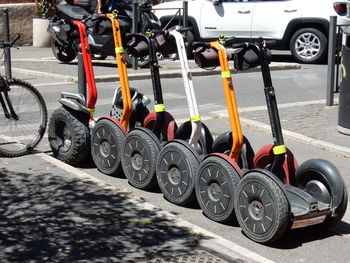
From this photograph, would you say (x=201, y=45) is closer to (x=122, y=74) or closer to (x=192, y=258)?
(x=122, y=74)

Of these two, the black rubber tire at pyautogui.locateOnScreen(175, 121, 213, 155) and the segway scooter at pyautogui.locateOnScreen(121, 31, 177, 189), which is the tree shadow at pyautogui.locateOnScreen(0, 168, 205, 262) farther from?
the black rubber tire at pyautogui.locateOnScreen(175, 121, 213, 155)

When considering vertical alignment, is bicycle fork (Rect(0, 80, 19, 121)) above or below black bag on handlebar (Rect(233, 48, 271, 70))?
below

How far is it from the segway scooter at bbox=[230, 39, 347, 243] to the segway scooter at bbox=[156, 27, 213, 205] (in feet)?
2.01

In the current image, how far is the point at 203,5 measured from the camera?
18016 millimetres

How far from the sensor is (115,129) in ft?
22.9

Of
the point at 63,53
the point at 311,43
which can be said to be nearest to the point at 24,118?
the point at 63,53

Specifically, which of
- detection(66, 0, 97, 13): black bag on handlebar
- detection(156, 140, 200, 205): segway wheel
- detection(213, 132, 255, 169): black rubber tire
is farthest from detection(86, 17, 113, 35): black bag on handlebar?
detection(66, 0, 97, 13): black bag on handlebar

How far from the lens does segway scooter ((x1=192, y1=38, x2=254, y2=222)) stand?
19.1ft

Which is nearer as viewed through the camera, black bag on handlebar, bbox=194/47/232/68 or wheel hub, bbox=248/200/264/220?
wheel hub, bbox=248/200/264/220

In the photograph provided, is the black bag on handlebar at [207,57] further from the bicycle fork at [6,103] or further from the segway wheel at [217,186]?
the bicycle fork at [6,103]

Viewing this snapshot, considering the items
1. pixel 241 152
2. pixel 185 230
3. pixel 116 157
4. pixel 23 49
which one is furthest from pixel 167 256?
pixel 23 49

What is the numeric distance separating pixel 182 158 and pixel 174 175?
0.72ft

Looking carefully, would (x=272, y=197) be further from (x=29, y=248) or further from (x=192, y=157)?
(x=29, y=248)

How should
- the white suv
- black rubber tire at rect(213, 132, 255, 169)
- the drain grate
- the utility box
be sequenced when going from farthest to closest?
1. the white suv
2. the utility box
3. black rubber tire at rect(213, 132, 255, 169)
4. the drain grate
